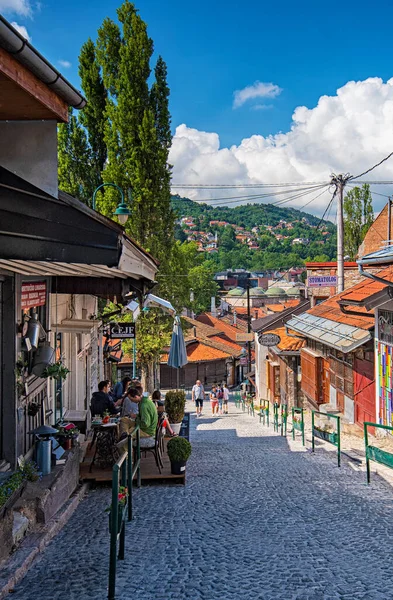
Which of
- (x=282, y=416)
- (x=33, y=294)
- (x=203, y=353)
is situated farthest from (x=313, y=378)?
(x=203, y=353)

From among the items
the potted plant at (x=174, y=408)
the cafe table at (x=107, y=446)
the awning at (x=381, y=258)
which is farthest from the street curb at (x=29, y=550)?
the awning at (x=381, y=258)

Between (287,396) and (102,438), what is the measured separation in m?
19.3

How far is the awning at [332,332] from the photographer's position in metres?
13.1

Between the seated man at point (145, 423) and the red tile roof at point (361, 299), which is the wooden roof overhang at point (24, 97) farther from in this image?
the red tile roof at point (361, 299)

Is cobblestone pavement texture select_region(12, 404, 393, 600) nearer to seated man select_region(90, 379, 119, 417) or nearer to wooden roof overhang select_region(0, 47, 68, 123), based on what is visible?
seated man select_region(90, 379, 119, 417)

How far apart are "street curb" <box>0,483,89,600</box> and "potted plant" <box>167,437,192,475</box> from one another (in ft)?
5.71

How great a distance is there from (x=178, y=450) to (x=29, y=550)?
3355 millimetres

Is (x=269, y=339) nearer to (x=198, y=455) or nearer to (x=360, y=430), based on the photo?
(x=360, y=430)

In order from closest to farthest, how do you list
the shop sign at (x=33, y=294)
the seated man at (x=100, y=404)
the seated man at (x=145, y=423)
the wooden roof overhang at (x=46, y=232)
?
the wooden roof overhang at (x=46, y=232) < the shop sign at (x=33, y=294) < the seated man at (x=145, y=423) < the seated man at (x=100, y=404)

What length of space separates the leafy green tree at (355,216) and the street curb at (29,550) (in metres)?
55.2

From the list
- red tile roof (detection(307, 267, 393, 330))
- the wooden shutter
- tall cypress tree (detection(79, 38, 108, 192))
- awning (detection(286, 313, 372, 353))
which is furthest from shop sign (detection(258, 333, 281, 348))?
tall cypress tree (detection(79, 38, 108, 192))

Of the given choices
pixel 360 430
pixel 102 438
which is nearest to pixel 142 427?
pixel 102 438

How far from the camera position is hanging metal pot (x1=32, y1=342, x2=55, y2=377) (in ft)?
24.2

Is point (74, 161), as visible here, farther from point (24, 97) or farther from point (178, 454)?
point (24, 97)
